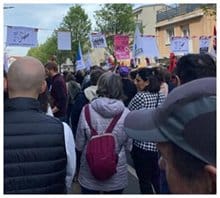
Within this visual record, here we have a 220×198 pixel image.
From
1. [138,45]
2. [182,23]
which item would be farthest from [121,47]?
[182,23]

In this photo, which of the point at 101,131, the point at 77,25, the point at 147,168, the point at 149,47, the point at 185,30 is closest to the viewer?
the point at 101,131

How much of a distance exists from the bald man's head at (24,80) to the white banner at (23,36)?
657 cm

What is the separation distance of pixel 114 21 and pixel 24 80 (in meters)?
36.4

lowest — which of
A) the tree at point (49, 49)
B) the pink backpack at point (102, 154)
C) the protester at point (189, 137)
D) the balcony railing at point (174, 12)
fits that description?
the pink backpack at point (102, 154)

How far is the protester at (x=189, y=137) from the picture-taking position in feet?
4.03

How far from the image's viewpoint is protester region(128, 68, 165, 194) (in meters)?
4.33

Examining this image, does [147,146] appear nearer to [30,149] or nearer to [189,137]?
[30,149]

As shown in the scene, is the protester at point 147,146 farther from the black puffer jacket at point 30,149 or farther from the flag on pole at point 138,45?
the flag on pole at point 138,45

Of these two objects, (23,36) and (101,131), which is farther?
(23,36)

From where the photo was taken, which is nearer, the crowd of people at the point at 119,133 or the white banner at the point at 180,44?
the crowd of people at the point at 119,133

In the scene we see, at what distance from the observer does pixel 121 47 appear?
553 inches

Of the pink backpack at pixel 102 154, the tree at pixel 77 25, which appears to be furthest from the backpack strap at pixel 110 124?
the tree at pixel 77 25

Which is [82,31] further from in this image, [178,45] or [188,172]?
[188,172]

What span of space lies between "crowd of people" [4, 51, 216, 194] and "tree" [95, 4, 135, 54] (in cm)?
3244
